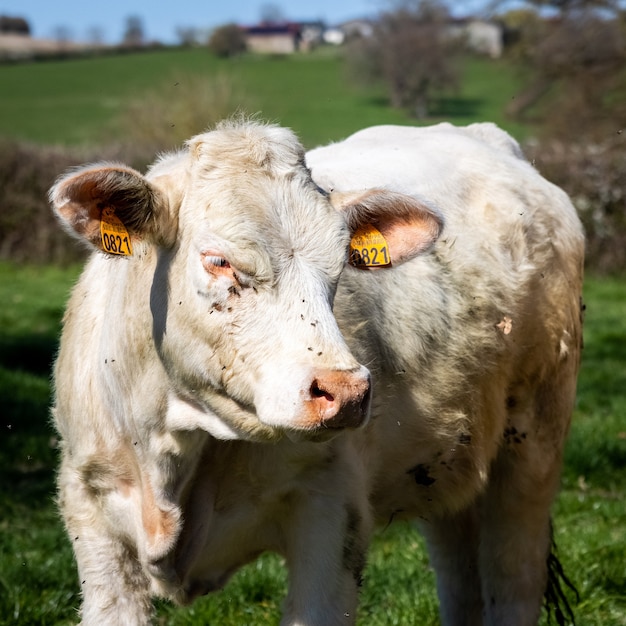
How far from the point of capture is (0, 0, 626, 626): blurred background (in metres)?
5.05

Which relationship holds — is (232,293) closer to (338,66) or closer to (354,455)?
(354,455)

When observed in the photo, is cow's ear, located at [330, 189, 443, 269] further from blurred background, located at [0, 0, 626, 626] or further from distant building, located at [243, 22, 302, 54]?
distant building, located at [243, 22, 302, 54]

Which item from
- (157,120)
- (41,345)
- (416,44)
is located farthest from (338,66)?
(41,345)

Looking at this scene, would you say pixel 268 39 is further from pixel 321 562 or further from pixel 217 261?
pixel 217 261

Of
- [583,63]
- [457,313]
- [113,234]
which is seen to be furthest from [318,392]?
[583,63]

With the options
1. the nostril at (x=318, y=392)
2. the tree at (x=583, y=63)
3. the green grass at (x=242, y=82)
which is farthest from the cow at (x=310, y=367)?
the green grass at (x=242, y=82)

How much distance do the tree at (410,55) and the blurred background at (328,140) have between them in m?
0.10

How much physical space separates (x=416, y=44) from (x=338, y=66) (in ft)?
52.9

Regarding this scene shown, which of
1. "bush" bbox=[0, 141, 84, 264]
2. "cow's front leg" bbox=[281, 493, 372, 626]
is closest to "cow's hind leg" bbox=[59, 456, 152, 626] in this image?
"cow's front leg" bbox=[281, 493, 372, 626]

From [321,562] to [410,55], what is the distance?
3502 cm

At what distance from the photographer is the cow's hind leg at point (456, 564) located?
461 centimetres

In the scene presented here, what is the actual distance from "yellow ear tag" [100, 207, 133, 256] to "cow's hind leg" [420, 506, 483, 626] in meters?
2.31

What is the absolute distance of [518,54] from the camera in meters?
22.5

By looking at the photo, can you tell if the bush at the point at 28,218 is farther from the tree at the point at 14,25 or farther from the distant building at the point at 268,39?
the tree at the point at 14,25
